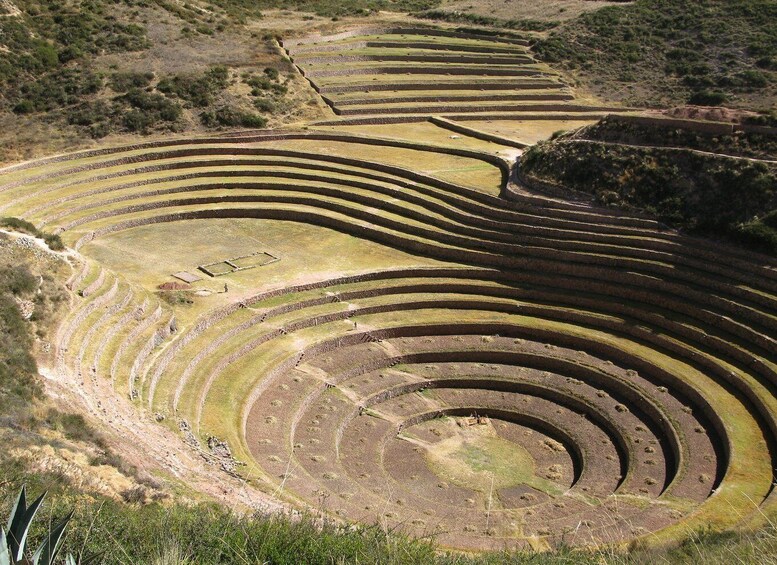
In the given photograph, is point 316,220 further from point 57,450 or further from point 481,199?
point 57,450

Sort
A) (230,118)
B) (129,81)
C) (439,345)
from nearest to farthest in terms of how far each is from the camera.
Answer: (439,345) < (230,118) < (129,81)

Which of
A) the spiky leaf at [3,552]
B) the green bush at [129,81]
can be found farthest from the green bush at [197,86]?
the spiky leaf at [3,552]

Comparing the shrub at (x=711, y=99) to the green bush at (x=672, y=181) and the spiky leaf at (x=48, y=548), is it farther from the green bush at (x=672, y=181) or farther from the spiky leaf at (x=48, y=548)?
the spiky leaf at (x=48, y=548)

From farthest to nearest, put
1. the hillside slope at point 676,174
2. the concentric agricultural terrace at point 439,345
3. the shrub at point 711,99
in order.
Result: the shrub at point 711,99
the hillside slope at point 676,174
the concentric agricultural terrace at point 439,345

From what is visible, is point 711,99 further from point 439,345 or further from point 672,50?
point 439,345

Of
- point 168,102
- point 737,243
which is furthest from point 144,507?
point 168,102

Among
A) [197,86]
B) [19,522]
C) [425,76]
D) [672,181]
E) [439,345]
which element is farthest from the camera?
[425,76]

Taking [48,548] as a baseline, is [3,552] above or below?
above

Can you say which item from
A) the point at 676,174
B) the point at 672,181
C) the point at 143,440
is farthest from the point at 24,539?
the point at 676,174

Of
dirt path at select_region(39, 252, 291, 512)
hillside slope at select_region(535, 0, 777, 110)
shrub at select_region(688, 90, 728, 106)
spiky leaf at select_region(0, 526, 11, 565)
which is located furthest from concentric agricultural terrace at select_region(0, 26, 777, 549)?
hillside slope at select_region(535, 0, 777, 110)
